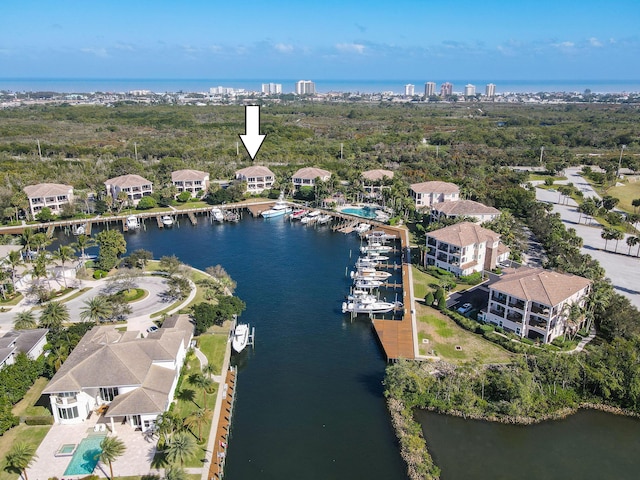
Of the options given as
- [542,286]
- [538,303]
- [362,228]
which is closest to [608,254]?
[542,286]

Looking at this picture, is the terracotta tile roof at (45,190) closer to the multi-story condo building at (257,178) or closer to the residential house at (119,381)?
the multi-story condo building at (257,178)

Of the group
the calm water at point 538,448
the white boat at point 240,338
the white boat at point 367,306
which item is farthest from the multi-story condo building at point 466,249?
the white boat at point 240,338

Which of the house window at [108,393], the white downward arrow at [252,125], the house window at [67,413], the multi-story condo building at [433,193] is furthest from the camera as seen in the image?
the multi-story condo building at [433,193]

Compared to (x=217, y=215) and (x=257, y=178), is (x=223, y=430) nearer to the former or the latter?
(x=217, y=215)

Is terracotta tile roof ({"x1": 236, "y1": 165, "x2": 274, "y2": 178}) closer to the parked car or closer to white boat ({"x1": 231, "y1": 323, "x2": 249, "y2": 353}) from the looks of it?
white boat ({"x1": 231, "y1": 323, "x2": 249, "y2": 353})

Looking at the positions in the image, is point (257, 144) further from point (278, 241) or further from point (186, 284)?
point (278, 241)
